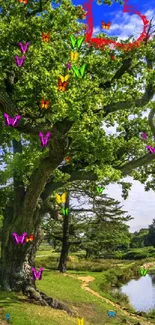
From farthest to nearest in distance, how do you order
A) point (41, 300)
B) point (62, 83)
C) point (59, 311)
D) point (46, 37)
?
point (41, 300), point (59, 311), point (46, 37), point (62, 83)

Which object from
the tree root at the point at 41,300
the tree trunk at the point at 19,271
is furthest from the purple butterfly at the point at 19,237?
the tree root at the point at 41,300

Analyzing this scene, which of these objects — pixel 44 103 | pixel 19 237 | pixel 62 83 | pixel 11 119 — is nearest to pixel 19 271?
pixel 19 237

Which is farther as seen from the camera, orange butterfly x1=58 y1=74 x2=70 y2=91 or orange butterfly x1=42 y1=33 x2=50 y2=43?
orange butterfly x1=42 y1=33 x2=50 y2=43

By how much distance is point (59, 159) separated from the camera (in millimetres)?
15062

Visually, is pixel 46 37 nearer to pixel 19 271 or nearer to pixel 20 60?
pixel 20 60

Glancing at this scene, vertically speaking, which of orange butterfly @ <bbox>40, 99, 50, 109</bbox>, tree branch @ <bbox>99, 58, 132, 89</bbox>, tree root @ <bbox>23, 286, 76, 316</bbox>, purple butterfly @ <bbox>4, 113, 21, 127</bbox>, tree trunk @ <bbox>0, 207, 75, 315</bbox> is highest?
tree branch @ <bbox>99, 58, 132, 89</bbox>

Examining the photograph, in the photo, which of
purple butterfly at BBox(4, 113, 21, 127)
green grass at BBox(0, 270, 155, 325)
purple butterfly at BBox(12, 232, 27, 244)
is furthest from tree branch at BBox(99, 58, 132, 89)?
green grass at BBox(0, 270, 155, 325)

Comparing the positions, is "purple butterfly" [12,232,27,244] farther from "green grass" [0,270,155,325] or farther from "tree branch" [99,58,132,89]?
"tree branch" [99,58,132,89]

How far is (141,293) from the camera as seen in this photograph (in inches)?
1272

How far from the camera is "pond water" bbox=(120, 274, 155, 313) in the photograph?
26562 millimetres

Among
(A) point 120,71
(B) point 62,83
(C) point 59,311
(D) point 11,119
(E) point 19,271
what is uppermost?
(A) point 120,71

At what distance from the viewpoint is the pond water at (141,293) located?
2656cm

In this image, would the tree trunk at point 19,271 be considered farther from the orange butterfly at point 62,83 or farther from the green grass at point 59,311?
the orange butterfly at point 62,83

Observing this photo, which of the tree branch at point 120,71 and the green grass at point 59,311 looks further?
the tree branch at point 120,71
